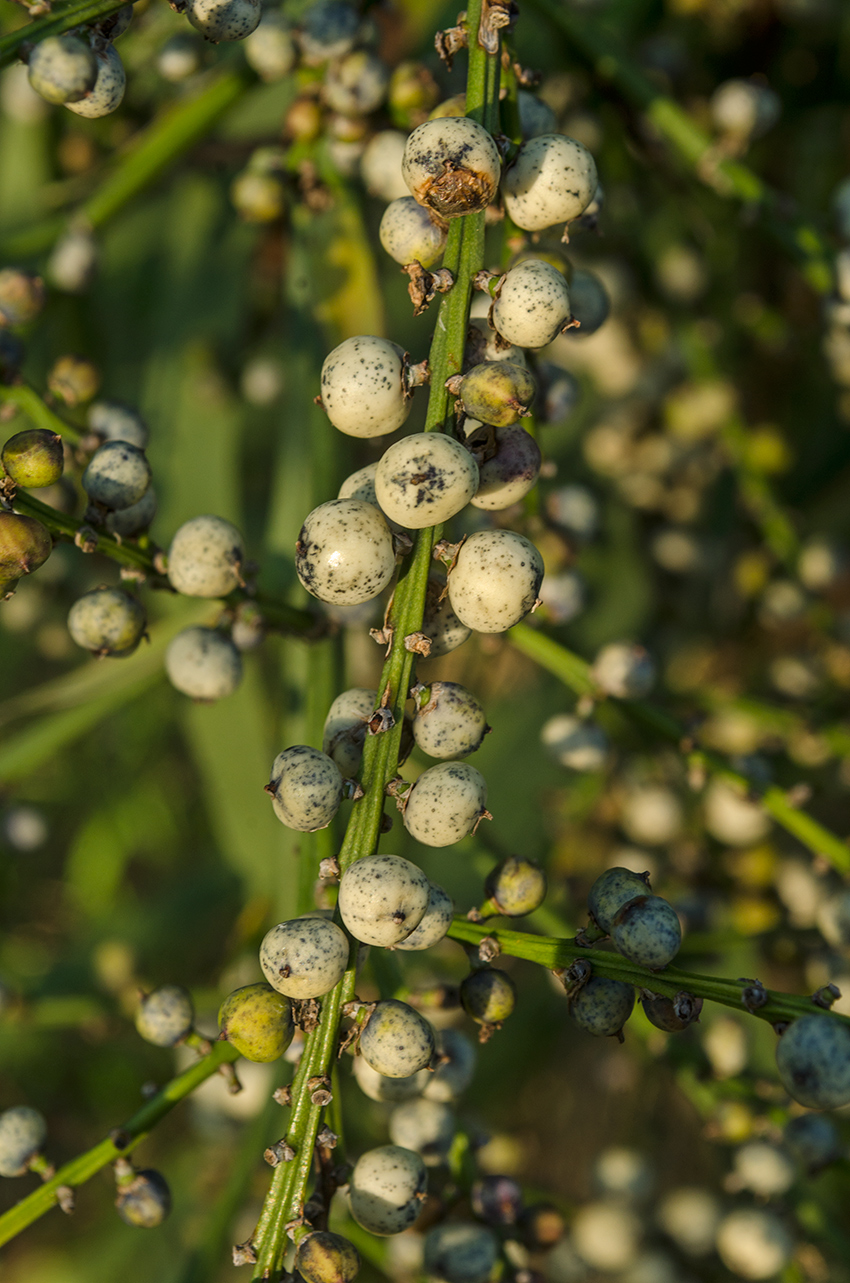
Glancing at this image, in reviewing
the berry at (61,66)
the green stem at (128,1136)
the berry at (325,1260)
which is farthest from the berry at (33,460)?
the berry at (325,1260)

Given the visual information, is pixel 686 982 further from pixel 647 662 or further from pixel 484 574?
pixel 647 662

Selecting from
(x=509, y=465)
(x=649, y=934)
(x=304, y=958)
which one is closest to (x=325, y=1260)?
(x=304, y=958)

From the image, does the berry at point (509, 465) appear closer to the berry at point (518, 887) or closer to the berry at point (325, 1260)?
the berry at point (518, 887)

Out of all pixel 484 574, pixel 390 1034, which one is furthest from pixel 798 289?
pixel 390 1034

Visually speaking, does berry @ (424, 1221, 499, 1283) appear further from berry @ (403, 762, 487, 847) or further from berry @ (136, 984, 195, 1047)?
berry @ (403, 762, 487, 847)

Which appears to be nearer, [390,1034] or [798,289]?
[390,1034]

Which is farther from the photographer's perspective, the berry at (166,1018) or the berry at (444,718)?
the berry at (166,1018)
